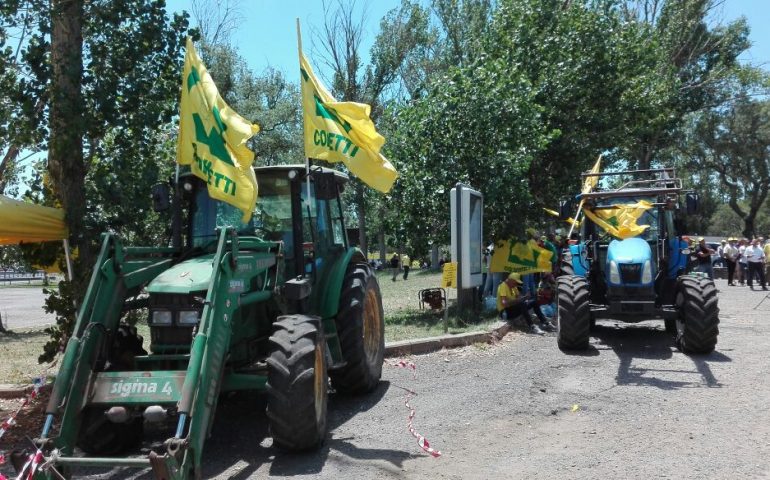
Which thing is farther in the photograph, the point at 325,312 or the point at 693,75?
the point at 693,75

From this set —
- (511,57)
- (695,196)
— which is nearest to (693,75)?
(511,57)

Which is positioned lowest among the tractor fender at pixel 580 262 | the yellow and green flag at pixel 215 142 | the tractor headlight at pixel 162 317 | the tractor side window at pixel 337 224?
the tractor headlight at pixel 162 317

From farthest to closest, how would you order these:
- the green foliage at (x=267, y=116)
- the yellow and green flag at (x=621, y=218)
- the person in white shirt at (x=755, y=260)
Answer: the green foliage at (x=267, y=116) < the person in white shirt at (x=755, y=260) < the yellow and green flag at (x=621, y=218)

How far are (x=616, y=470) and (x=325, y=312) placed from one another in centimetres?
314

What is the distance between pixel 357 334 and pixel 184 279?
2.13 metres

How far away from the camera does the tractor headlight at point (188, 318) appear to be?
17.5 feet

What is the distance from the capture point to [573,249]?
38.2ft

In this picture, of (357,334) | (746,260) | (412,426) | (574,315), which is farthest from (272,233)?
(746,260)

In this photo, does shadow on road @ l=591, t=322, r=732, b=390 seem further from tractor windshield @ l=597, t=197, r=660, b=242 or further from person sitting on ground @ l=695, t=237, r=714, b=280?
person sitting on ground @ l=695, t=237, r=714, b=280

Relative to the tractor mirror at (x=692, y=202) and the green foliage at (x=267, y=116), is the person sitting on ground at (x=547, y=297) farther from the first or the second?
the green foliage at (x=267, y=116)

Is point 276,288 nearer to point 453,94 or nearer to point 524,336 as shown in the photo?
point 524,336

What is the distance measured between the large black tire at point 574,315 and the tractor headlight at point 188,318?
236 inches

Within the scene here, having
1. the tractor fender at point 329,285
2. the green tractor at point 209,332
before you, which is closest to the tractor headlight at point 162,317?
the green tractor at point 209,332

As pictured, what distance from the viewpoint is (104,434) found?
212 inches
